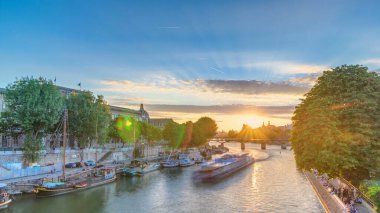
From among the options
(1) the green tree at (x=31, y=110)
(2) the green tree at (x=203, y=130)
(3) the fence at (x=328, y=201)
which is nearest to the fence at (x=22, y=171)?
(1) the green tree at (x=31, y=110)

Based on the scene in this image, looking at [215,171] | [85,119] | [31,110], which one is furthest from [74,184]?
[215,171]

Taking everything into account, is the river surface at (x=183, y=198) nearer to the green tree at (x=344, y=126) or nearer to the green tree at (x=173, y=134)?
the green tree at (x=344, y=126)

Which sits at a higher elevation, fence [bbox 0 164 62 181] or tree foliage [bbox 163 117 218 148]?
tree foliage [bbox 163 117 218 148]

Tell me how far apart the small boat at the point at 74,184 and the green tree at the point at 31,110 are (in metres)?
12.8

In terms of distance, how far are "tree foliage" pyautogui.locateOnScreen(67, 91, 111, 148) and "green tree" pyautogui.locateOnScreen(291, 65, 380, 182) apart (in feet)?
172

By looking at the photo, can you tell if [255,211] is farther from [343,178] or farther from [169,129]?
[169,129]

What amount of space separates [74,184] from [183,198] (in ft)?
59.7

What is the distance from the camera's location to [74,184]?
5859 cm

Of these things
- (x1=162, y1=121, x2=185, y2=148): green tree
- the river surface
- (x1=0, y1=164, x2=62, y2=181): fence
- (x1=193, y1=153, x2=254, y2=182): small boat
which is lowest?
the river surface

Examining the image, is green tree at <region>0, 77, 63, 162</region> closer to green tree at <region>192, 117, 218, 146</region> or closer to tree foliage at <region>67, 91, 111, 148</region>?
tree foliage at <region>67, 91, 111, 148</region>

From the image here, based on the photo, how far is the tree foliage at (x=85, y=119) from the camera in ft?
269

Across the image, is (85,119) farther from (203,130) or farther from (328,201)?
(203,130)

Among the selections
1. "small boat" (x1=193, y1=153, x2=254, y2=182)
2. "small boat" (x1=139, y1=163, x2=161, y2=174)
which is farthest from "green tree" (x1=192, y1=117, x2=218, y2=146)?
"small boat" (x1=139, y1=163, x2=161, y2=174)

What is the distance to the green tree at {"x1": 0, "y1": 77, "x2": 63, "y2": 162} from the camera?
217ft
